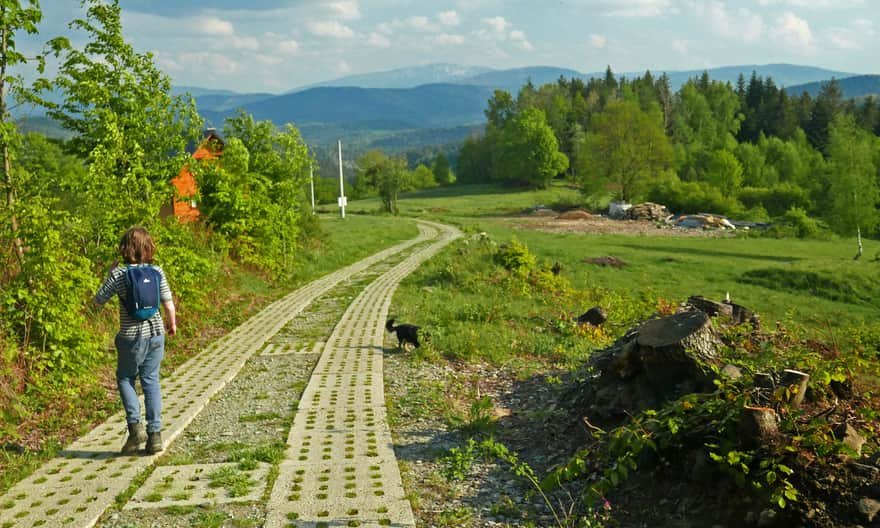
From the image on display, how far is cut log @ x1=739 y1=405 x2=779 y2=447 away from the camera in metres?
4.75

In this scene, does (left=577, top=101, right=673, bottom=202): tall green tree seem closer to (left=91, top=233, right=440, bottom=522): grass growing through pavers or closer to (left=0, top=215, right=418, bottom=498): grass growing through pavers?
(left=0, top=215, right=418, bottom=498): grass growing through pavers

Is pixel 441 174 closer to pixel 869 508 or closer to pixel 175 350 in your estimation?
pixel 175 350

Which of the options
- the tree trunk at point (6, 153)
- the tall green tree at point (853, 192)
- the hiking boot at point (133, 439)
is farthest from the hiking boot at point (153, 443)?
the tall green tree at point (853, 192)

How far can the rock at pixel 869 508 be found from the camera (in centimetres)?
417

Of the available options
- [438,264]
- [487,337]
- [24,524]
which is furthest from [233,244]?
[24,524]

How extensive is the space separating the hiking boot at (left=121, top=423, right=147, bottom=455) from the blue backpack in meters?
1.05

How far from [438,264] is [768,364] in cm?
1815

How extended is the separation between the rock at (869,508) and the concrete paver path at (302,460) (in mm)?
3017

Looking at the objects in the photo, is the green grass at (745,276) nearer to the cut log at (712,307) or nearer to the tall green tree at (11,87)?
the cut log at (712,307)

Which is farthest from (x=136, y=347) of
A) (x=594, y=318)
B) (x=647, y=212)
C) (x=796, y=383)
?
(x=647, y=212)

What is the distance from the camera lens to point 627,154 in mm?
65125

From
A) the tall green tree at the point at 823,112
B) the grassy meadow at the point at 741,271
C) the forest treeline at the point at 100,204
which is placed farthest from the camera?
the tall green tree at the point at 823,112

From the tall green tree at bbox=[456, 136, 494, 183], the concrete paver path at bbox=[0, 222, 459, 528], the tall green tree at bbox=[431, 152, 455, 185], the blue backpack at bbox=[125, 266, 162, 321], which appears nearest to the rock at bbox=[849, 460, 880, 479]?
the concrete paver path at bbox=[0, 222, 459, 528]

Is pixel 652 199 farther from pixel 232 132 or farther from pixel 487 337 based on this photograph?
pixel 487 337
